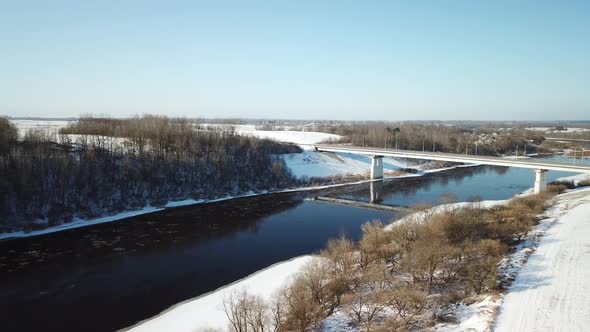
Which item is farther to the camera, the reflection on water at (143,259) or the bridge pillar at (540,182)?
the bridge pillar at (540,182)

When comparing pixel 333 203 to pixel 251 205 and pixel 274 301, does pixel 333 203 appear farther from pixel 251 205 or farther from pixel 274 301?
pixel 274 301

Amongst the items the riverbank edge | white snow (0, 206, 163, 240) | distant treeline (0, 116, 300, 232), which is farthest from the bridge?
white snow (0, 206, 163, 240)

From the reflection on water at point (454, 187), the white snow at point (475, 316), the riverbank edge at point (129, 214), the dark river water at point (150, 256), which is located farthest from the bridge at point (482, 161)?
the white snow at point (475, 316)

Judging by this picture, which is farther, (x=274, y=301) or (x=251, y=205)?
(x=251, y=205)

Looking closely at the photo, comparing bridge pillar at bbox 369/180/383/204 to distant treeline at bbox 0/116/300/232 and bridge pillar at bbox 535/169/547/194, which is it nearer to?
distant treeline at bbox 0/116/300/232

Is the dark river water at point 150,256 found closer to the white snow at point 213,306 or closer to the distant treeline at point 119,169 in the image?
the white snow at point 213,306

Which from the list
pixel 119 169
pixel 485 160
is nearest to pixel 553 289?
pixel 485 160

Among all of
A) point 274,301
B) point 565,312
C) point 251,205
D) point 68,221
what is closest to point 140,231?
point 68,221
